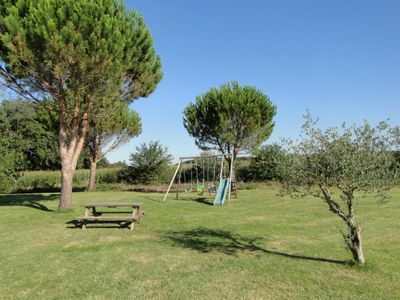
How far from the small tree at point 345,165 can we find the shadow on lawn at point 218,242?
60.1 inches

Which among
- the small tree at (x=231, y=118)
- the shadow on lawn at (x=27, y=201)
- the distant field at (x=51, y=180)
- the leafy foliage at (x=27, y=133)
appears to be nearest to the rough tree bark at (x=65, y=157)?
the shadow on lawn at (x=27, y=201)

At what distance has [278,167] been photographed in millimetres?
5598

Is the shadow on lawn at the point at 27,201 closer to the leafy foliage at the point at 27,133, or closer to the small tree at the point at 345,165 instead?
the small tree at the point at 345,165

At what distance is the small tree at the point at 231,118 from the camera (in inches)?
891

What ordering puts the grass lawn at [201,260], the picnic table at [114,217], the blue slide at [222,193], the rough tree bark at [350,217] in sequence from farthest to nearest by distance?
the blue slide at [222,193] → the picnic table at [114,217] → the rough tree bark at [350,217] → the grass lawn at [201,260]

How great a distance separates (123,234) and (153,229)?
0.99 m

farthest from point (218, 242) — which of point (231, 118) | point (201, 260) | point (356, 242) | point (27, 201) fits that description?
point (231, 118)

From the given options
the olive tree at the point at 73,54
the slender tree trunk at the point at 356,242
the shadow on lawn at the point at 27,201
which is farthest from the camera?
the shadow on lawn at the point at 27,201

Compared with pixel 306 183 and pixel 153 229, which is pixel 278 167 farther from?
pixel 153 229

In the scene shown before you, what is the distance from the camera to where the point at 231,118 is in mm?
22969

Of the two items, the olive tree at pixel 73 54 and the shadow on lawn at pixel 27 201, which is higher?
the olive tree at pixel 73 54

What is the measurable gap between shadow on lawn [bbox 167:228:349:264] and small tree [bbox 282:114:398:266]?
153cm

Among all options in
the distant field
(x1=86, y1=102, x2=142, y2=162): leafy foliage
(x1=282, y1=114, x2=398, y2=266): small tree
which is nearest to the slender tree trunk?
(x1=282, y1=114, x2=398, y2=266): small tree

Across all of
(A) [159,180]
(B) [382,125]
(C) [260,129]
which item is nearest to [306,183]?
(B) [382,125]
